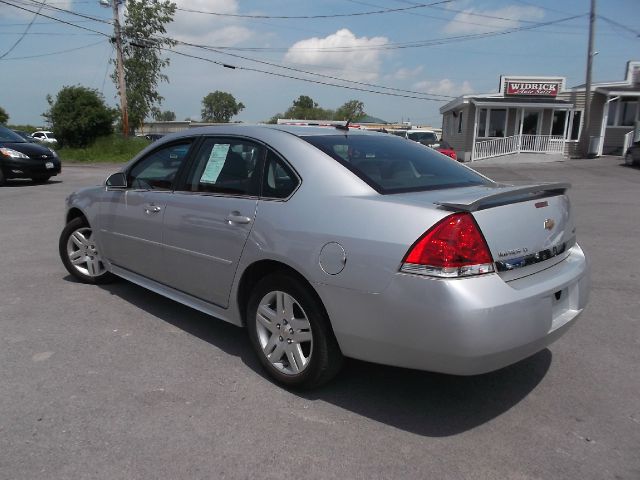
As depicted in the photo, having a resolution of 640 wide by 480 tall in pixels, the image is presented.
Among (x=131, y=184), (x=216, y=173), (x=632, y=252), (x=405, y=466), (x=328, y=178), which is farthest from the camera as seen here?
(x=632, y=252)

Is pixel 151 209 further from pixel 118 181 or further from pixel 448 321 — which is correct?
pixel 448 321

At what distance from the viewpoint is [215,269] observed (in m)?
3.52

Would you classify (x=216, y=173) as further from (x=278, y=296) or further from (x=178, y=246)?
(x=278, y=296)

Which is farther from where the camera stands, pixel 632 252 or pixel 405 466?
pixel 632 252

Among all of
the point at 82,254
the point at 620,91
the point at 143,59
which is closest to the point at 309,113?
the point at 143,59

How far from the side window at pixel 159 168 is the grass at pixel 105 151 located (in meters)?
23.0

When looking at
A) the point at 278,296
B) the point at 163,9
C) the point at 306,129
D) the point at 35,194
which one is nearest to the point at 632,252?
the point at 306,129

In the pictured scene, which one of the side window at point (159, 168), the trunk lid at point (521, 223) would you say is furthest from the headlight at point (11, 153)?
the trunk lid at point (521, 223)

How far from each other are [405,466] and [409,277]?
35.1 inches

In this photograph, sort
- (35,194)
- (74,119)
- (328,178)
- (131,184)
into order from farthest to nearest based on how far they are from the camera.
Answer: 1. (74,119)
2. (35,194)
3. (131,184)
4. (328,178)

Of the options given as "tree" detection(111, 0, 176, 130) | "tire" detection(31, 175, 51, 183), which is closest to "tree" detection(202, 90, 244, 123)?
"tree" detection(111, 0, 176, 130)

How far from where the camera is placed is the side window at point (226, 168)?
11.3 ft

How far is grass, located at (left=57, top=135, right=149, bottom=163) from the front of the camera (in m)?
25.8

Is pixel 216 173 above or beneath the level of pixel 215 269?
above
